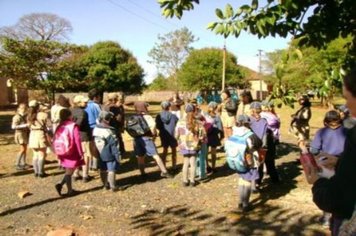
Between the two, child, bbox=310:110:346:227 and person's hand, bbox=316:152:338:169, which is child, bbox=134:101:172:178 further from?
person's hand, bbox=316:152:338:169

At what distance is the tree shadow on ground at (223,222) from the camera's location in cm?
623

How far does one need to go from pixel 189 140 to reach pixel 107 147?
5.31 ft

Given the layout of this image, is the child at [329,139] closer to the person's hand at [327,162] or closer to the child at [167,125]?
the person's hand at [327,162]

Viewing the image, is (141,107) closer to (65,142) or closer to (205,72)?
(65,142)

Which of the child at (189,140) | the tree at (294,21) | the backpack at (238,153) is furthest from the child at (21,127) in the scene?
the tree at (294,21)

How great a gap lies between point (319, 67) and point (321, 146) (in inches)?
129

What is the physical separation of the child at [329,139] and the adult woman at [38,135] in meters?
5.85

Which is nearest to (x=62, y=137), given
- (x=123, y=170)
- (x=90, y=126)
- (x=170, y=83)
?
(x=90, y=126)

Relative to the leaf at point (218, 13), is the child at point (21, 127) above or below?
below

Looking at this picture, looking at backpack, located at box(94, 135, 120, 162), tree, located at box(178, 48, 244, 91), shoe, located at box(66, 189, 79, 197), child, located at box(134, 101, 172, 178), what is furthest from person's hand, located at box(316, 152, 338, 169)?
tree, located at box(178, 48, 244, 91)

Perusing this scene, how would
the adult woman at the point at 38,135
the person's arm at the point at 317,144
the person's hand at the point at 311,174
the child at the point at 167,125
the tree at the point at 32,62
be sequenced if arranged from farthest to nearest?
the tree at the point at 32,62, the child at the point at 167,125, the adult woman at the point at 38,135, the person's arm at the point at 317,144, the person's hand at the point at 311,174

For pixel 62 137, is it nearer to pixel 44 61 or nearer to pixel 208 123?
pixel 208 123

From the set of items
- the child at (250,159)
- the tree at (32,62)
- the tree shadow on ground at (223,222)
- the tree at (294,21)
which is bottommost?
the tree shadow on ground at (223,222)

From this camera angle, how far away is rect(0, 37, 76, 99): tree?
25391 millimetres
